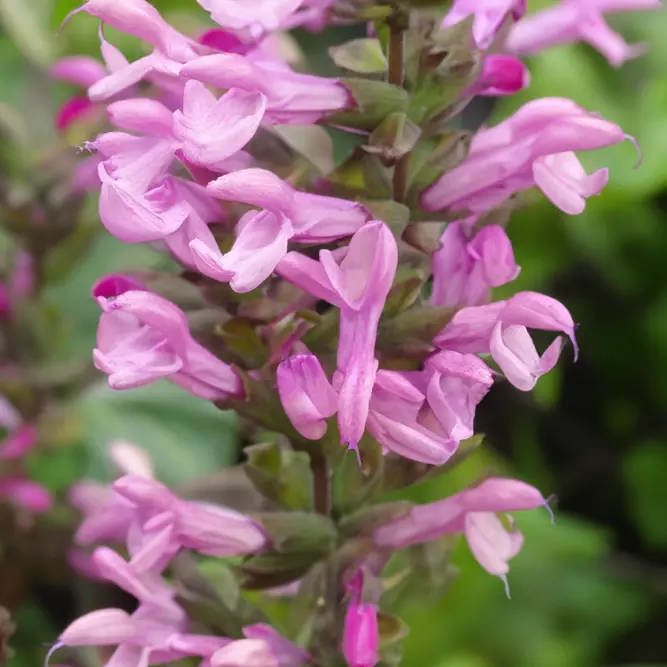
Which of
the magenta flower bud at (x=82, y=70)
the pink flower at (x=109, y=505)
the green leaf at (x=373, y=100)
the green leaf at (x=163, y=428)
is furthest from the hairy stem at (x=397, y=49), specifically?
the green leaf at (x=163, y=428)

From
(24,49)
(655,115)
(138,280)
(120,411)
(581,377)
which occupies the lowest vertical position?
(581,377)

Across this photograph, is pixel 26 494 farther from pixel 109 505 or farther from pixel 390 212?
pixel 390 212

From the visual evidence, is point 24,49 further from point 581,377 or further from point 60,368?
point 581,377

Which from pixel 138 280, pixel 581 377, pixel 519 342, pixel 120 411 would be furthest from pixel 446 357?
pixel 581 377

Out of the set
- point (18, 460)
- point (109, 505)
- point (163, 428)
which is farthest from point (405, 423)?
point (163, 428)

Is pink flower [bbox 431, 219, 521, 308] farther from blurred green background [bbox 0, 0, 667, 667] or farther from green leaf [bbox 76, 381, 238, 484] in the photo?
green leaf [bbox 76, 381, 238, 484]

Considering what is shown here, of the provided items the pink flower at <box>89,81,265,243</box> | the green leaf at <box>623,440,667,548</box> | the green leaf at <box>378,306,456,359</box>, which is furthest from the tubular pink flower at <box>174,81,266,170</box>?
the green leaf at <box>623,440,667,548</box>
